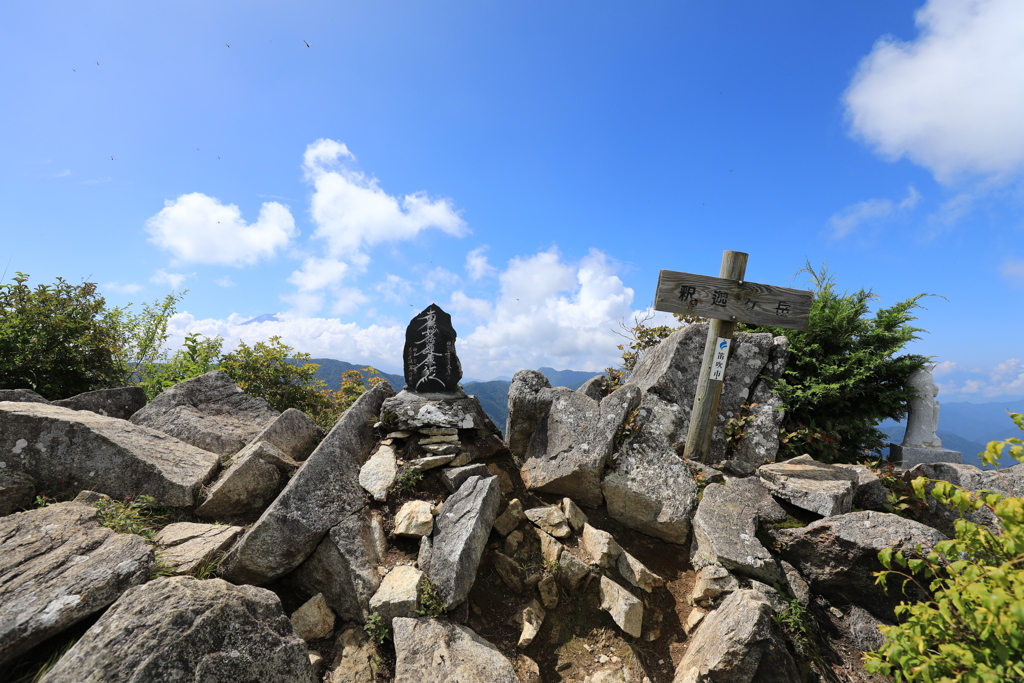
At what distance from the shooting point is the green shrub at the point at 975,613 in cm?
273

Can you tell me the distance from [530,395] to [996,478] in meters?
8.33

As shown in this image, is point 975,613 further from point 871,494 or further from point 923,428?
point 923,428

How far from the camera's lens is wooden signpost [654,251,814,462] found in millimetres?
8352

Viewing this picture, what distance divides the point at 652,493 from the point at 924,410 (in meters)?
6.83

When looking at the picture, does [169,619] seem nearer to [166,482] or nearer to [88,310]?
[166,482]

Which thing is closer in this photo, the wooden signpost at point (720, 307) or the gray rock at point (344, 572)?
Answer: the gray rock at point (344, 572)

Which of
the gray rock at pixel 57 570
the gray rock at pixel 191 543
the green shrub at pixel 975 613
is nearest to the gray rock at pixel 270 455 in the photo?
the gray rock at pixel 191 543

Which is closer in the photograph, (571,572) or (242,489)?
(571,572)

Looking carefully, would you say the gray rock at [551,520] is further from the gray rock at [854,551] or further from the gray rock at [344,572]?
the gray rock at [854,551]

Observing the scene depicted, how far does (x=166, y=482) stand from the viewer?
6.75 meters

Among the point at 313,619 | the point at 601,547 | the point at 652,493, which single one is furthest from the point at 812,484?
the point at 313,619

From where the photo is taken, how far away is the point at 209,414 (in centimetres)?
920

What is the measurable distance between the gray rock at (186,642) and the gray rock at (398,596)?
1131mm

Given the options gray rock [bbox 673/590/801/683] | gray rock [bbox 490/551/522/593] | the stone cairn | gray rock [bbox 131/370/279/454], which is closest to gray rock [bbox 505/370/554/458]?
gray rock [bbox 490/551/522/593]
